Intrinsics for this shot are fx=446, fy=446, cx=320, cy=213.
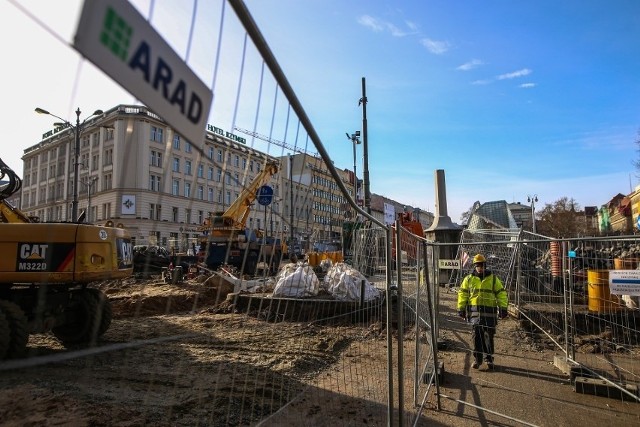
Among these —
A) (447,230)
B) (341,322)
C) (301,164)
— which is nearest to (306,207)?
(301,164)

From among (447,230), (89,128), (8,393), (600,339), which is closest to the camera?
(89,128)

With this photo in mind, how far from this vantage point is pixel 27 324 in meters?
5.91

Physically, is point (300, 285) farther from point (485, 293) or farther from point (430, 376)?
point (430, 376)

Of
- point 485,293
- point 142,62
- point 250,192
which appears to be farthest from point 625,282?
point 142,62

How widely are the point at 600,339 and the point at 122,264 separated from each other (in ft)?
26.7

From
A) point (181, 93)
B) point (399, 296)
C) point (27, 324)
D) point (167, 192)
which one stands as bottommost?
point (27, 324)

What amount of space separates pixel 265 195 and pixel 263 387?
328 centimetres

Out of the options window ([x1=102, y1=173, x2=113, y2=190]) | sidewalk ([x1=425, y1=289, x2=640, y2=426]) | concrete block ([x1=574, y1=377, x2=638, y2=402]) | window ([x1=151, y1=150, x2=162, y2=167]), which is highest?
window ([x1=151, y1=150, x2=162, y2=167])

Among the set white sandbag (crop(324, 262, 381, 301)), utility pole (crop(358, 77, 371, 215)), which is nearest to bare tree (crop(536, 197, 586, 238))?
utility pole (crop(358, 77, 371, 215))

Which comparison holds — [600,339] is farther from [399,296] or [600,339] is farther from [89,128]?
[89,128]

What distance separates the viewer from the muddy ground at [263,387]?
4.36 m

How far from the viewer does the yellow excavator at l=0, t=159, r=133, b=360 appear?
5793 millimetres

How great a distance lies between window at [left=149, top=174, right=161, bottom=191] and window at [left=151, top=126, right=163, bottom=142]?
0.13 m

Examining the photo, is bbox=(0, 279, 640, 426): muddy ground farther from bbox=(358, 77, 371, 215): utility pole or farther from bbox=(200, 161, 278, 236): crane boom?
bbox=(358, 77, 371, 215): utility pole
